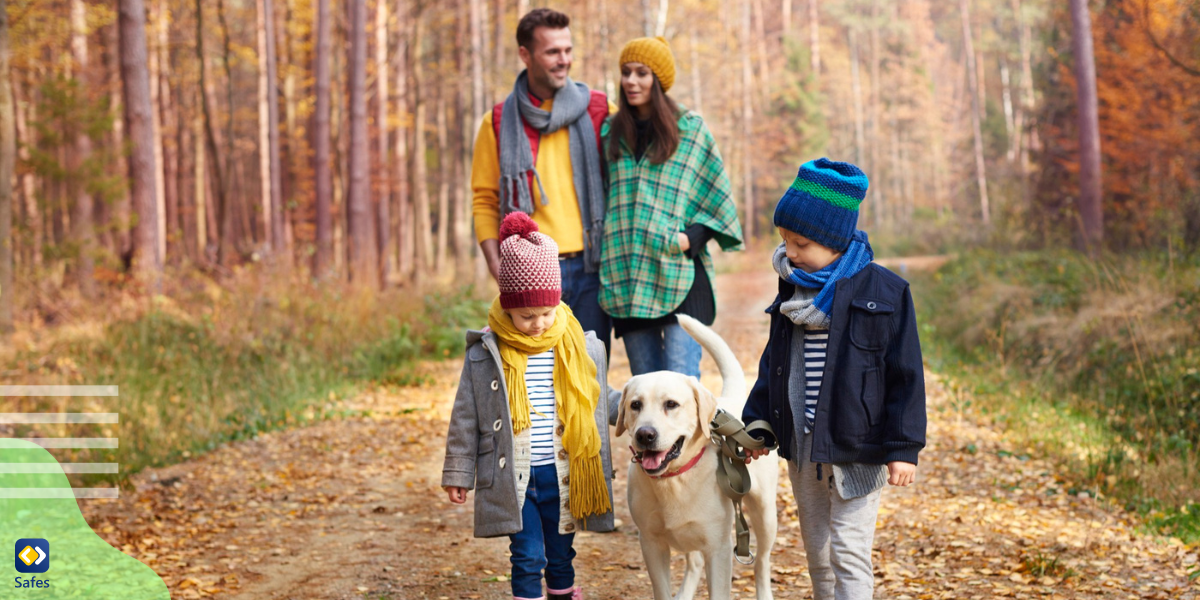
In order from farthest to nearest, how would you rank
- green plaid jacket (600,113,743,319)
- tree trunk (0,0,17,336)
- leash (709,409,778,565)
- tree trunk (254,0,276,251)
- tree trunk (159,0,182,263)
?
tree trunk (159,0,182,263) → tree trunk (254,0,276,251) → tree trunk (0,0,17,336) → green plaid jacket (600,113,743,319) → leash (709,409,778,565)

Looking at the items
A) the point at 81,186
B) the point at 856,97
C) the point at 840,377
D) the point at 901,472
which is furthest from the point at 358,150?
the point at 856,97

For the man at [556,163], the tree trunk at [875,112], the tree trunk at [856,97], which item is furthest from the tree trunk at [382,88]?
the tree trunk at [875,112]

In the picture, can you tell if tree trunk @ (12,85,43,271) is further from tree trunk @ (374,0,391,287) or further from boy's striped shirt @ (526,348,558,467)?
boy's striped shirt @ (526,348,558,467)

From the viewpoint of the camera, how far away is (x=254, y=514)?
575 cm

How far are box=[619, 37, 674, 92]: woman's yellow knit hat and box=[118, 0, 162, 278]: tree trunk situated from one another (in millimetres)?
9829

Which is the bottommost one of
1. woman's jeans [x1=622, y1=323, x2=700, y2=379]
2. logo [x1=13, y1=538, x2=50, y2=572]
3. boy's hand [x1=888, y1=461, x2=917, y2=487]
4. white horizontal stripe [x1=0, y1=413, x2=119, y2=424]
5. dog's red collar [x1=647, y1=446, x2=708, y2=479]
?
white horizontal stripe [x1=0, y1=413, x2=119, y2=424]

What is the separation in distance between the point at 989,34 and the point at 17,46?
1721 inches

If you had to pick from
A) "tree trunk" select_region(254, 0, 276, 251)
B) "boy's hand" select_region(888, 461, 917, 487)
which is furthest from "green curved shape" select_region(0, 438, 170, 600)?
"tree trunk" select_region(254, 0, 276, 251)

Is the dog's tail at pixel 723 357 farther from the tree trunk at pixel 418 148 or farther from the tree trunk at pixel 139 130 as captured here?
the tree trunk at pixel 418 148

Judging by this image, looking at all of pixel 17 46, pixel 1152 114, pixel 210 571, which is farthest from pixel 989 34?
pixel 210 571

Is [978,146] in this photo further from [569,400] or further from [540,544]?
[540,544]

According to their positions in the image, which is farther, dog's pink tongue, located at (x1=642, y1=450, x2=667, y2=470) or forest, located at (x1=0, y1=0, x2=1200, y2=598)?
forest, located at (x1=0, y1=0, x2=1200, y2=598)

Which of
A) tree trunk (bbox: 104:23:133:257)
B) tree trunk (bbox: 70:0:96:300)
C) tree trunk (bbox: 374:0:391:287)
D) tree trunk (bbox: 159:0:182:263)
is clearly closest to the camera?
tree trunk (bbox: 70:0:96:300)

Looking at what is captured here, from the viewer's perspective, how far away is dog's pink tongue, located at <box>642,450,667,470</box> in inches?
122
